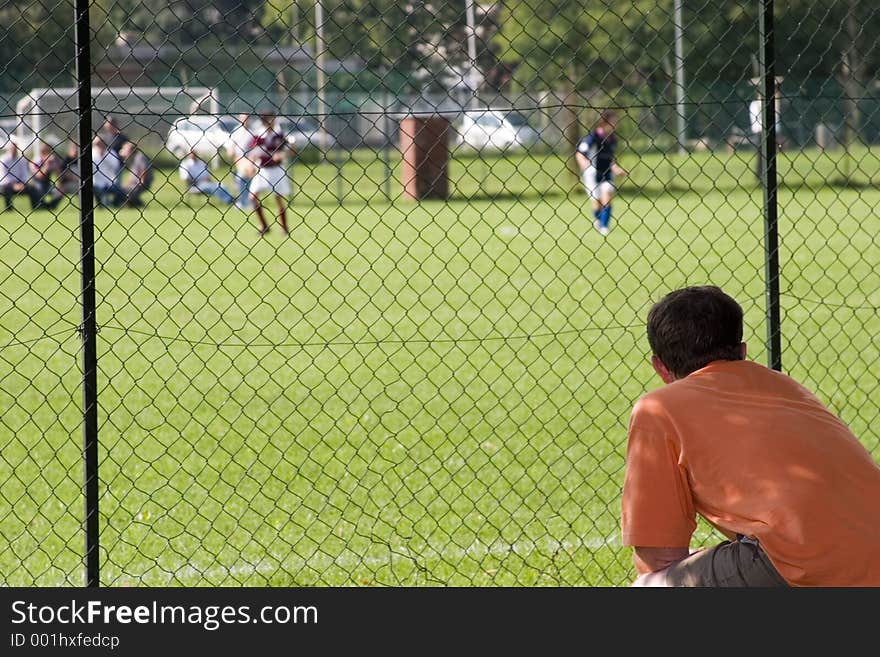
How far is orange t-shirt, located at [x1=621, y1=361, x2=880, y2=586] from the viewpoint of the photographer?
107 inches

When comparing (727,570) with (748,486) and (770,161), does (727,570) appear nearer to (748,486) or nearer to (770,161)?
(748,486)

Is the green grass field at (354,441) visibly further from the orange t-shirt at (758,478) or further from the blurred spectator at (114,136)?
the orange t-shirt at (758,478)

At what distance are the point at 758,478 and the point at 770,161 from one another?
1.97m

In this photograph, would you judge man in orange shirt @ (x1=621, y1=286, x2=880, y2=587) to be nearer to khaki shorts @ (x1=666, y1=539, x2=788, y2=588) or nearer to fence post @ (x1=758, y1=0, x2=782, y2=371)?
khaki shorts @ (x1=666, y1=539, x2=788, y2=588)

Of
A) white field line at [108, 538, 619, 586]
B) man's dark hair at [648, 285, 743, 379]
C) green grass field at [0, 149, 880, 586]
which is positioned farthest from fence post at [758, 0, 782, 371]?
man's dark hair at [648, 285, 743, 379]

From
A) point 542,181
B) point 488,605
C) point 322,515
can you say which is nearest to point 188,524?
point 322,515

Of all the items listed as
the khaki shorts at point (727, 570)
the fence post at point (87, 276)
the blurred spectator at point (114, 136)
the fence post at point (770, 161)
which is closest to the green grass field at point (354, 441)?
the fence post at point (770, 161)

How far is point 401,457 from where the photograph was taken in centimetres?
623

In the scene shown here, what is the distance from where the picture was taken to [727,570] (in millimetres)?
2852

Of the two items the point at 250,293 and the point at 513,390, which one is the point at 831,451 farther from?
the point at 250,293

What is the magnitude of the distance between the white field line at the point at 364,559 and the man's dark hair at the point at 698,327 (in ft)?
6.29

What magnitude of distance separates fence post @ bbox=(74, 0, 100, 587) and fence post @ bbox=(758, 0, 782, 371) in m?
2.33

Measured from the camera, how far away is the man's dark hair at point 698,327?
2.96 meters

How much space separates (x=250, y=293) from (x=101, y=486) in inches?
260
